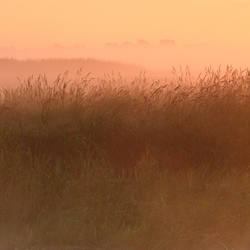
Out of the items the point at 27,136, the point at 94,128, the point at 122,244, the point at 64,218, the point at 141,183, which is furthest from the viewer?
the point at 94,128

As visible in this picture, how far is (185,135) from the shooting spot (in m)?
5.55

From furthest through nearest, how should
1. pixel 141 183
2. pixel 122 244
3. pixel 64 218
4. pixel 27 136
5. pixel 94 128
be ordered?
1. pixel 94 128
2. pixel 27 136
3. pixel 141 183
4. pixel 64 218
5. pixel 122 244

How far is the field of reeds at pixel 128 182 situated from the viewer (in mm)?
3633

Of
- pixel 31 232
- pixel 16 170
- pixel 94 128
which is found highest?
pixel 94 128

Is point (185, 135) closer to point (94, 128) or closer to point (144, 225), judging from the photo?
point (94, 128)

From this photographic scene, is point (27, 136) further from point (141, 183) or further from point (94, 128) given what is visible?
point (141, 183)

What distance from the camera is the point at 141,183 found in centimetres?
422

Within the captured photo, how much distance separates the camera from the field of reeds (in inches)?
143

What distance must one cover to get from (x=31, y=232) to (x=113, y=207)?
0.78 m

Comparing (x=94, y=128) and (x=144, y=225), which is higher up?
(x=94, y=128)

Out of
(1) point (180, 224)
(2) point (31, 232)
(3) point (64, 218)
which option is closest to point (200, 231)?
(1) point (180, 224)

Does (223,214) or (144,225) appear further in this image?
(223,214)

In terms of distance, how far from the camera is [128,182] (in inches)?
169

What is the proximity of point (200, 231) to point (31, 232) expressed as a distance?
148 centimetres
